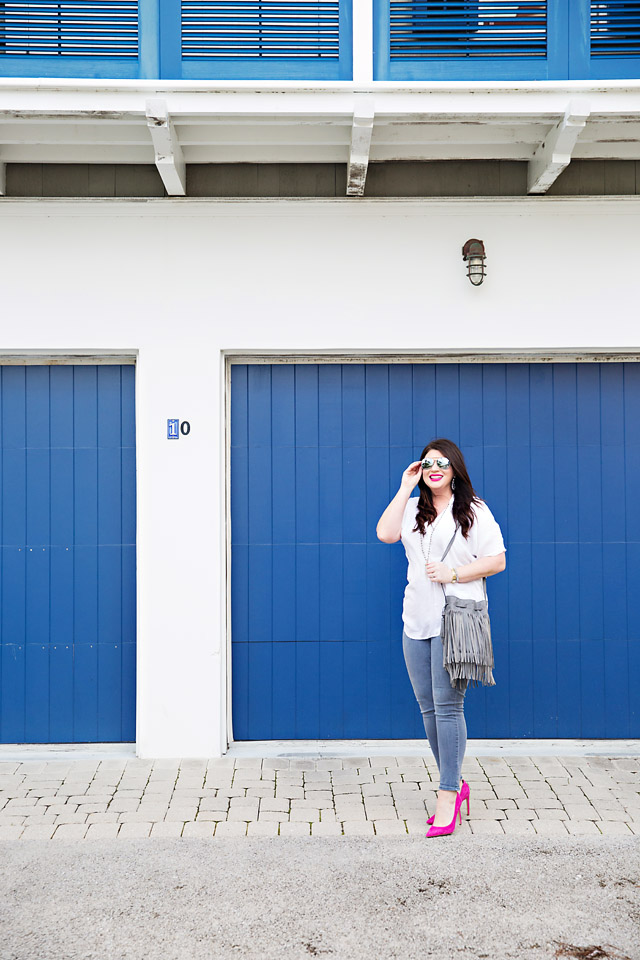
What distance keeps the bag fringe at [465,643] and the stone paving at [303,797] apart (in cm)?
89

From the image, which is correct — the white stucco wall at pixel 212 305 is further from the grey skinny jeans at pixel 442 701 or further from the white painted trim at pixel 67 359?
the grey skinny jeans at pixel 442 701

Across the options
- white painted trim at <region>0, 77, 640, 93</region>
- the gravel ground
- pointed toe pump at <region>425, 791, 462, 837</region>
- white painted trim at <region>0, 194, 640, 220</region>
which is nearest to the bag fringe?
pointed toe pump at <region>425, 791, 462, 837</region>

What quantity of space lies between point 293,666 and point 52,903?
7.38 ft

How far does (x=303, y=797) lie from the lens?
4531mm

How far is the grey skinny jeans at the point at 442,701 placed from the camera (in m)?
3.96

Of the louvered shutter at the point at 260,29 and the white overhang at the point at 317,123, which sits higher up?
the louvered shutter at the point at 260,29

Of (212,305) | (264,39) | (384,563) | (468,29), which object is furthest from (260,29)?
(384,563)

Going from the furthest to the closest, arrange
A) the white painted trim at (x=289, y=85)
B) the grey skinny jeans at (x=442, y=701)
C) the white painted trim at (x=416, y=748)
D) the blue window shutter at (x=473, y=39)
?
1. the white painted trim at (x=416, y=748)
2. the blue window shutter at (x=473, y=39)
3. the white painted trim at (x=289, y=85)
4. the grey skinny jeans at (x=442, y=701)

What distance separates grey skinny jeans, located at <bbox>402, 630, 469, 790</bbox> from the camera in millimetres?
3955

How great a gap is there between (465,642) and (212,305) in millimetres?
2716

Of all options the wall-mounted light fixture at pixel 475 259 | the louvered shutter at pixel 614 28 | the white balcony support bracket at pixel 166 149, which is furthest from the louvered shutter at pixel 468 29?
the white balcony support bracket at pixel 166 149

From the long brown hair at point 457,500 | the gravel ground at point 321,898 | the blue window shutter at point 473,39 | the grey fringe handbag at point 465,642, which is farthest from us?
the blue window shutter at point 473,39

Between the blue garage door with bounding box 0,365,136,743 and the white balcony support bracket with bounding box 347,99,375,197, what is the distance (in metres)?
1.90

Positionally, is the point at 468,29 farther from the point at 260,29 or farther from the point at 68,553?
the point at 68,553
